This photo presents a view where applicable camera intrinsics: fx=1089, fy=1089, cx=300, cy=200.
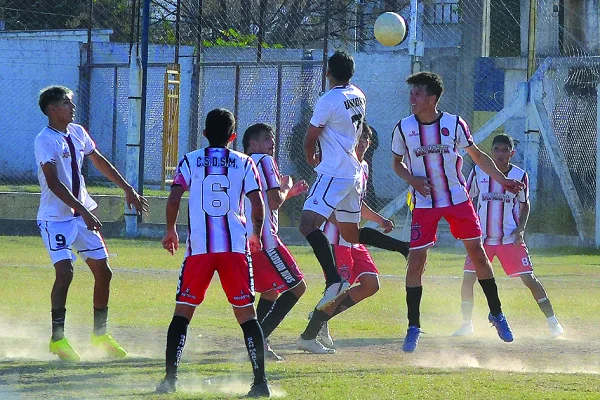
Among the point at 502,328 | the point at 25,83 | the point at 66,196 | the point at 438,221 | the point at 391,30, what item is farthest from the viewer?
the point at 25,83

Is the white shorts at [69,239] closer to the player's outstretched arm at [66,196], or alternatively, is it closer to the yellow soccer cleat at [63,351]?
the player's outstretched arm at [66,196]

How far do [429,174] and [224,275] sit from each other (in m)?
2.52

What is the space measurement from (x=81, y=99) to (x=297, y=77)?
746 centimetres

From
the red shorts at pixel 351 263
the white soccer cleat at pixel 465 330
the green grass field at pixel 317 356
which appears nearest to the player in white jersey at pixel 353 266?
the red shorts at pixel 351 263

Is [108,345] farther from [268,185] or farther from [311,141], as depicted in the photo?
[311,141]

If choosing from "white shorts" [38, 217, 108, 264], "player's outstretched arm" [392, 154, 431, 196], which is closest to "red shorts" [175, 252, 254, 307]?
"white shorts" [38, 217, 108, 264]

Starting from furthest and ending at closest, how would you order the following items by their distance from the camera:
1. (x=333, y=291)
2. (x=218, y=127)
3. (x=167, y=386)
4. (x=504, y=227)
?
(x=504, y=227) < (x=333, y=291) < (x=218, y=127) < (x=167, y=386)

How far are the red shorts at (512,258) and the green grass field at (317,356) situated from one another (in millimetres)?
596

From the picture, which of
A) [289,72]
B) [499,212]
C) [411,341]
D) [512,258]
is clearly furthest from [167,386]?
[289,72]

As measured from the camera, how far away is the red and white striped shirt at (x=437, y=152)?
27.7ft

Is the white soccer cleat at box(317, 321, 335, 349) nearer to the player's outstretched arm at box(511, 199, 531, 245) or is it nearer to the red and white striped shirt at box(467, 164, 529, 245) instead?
the red and white striped shirt at box(467, 164, 529, 245)

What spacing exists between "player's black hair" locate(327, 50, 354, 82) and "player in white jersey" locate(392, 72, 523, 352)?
50cm

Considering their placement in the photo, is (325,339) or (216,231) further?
(325,339)

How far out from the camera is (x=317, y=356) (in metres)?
8.47
